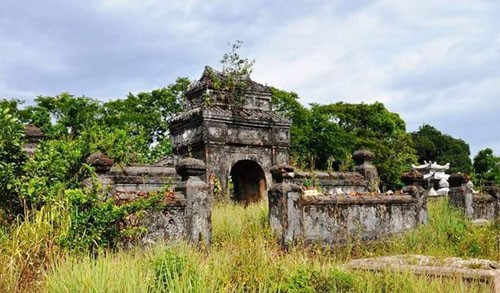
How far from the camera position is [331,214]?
9789 mm

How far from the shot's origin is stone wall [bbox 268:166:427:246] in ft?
30.0

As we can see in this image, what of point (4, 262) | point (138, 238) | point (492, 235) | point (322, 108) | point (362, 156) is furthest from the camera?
point (322, 108)

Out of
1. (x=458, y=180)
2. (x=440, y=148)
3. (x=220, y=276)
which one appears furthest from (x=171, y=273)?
(x=440, y=148)

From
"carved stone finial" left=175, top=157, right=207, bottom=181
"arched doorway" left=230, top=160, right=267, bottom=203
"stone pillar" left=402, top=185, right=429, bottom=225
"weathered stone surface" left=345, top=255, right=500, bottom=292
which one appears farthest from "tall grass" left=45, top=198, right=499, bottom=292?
"arched doorway" left=230, top=160, right=267, bottom=203

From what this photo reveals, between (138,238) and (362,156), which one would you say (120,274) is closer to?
(138,238)

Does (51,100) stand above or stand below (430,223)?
above

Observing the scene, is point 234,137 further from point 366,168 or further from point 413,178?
point 413,178

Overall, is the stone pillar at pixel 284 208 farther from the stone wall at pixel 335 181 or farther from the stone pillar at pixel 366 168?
the stone pillar at pixel 366 168

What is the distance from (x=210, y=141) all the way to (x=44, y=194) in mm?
6698

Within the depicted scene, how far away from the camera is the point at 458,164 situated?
51219 mm

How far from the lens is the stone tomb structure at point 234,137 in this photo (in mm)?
13680

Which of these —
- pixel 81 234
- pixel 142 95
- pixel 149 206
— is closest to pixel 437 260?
pixel 149 206

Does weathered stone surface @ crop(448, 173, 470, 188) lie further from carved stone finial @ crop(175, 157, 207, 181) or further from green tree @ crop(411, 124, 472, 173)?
green tree @ crop(411, 124, 472, 173)

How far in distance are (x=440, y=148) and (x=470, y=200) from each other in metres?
43.0
